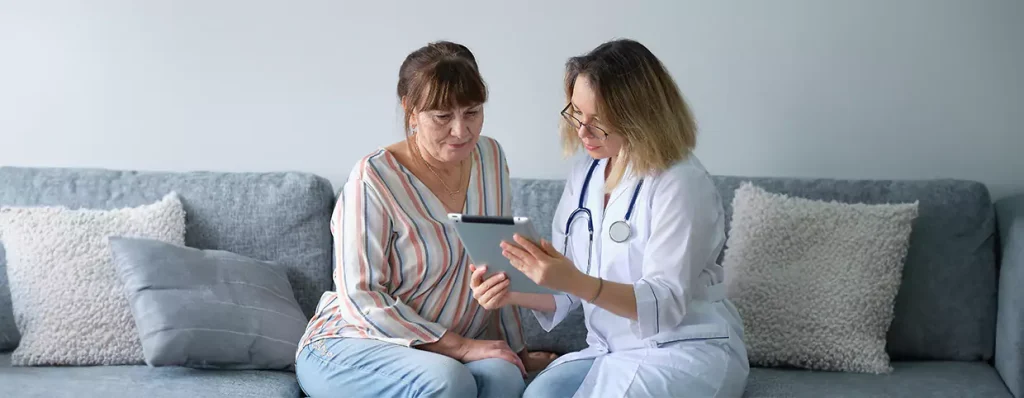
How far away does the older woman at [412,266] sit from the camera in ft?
6.80

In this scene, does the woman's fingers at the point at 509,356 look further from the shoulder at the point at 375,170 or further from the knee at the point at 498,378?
the shoulder at the point at 375,170

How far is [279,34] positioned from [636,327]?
4.49 feet

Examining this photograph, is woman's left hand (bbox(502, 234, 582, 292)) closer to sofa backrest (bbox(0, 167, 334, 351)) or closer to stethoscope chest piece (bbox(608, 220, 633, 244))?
stethoscope chest piece (bbox(608, 220, 633, 244))

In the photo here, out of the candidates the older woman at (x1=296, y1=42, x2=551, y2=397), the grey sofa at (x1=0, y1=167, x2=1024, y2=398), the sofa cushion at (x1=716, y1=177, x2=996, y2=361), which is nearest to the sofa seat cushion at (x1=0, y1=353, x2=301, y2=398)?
the grey sofa at (x1=0, y1=167, x2=1024, y2=398)

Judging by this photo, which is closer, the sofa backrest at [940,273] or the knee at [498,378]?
the knee at [498,378]

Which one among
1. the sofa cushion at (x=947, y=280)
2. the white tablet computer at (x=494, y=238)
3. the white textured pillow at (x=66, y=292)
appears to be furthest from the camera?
the sofa cushion at (x=947, y=280)

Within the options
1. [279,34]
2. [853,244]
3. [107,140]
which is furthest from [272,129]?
[853,244]

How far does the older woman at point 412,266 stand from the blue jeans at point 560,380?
5 centimetres

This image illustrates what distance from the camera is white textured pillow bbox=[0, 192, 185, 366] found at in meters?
2.39

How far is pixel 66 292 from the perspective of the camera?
7.88 feet

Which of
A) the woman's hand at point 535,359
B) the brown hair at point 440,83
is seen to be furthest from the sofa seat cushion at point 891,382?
the brown hair at point 440,83

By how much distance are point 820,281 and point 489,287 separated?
0.90 m

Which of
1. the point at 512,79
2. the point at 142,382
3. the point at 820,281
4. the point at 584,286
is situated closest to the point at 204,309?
the point at 142,382

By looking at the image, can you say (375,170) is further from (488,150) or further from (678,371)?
(678,371)
